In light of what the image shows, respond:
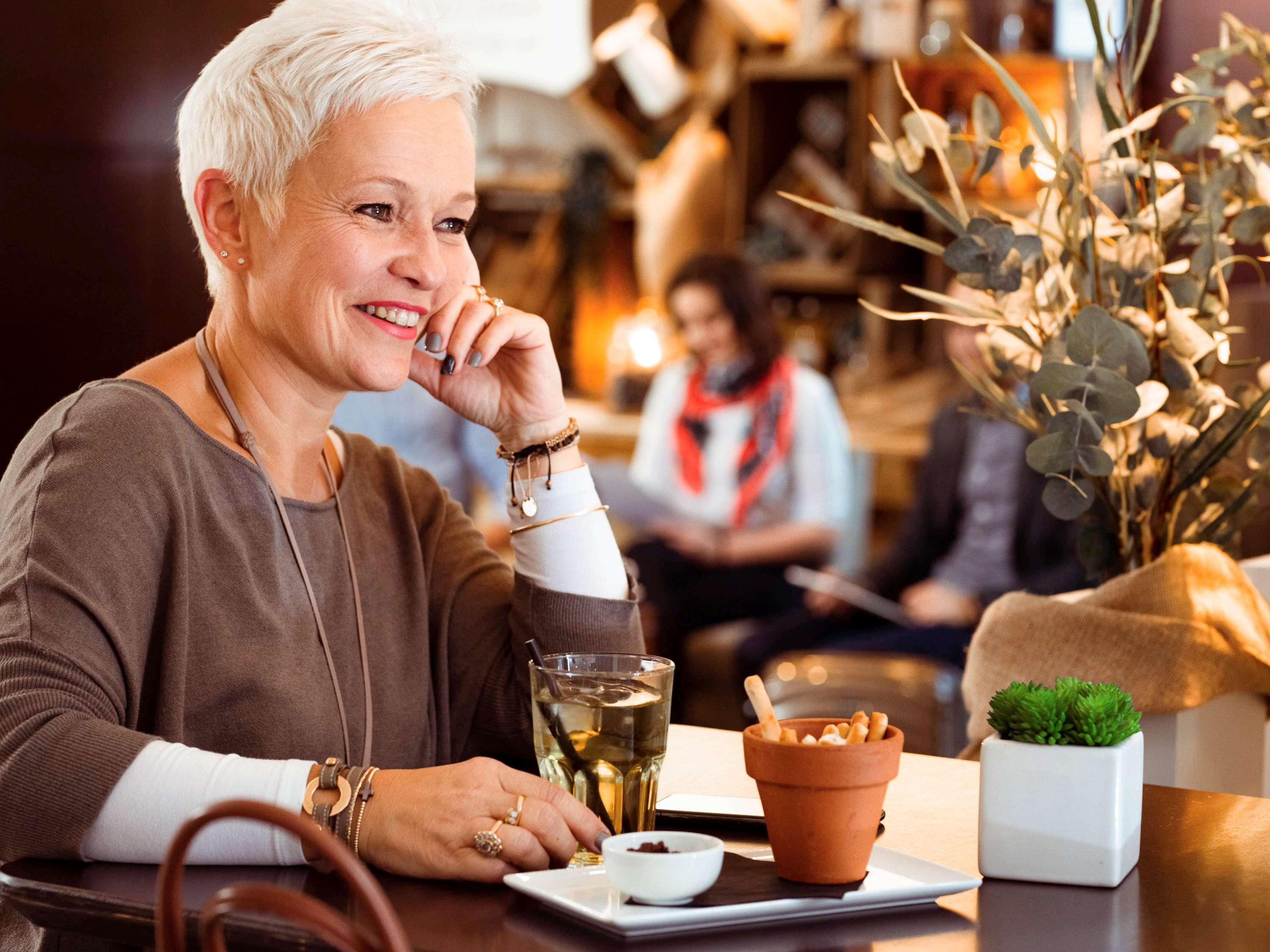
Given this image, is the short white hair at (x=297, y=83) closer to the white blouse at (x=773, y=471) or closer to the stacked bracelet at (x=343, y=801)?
the stacked bracelet at (x=343, y=801)

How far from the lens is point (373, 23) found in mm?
1284

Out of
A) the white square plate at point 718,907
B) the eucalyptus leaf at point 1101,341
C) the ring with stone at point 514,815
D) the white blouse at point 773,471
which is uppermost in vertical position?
the eucalyptus leaf at point 1101,341

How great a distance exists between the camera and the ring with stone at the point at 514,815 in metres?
0.98

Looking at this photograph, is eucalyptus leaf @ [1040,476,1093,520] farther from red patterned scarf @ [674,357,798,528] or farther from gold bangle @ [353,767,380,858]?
red patterned scarf @ [674,357,798,528]

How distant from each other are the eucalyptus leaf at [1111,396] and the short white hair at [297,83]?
592 millimetres

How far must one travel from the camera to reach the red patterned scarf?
4.17 meters

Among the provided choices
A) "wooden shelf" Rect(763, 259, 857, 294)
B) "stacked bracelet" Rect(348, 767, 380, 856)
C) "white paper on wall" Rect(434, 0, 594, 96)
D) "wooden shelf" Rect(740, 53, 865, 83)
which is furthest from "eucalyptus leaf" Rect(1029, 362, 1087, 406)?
"wooden shelf" Rect(740, 53, 865, 83)

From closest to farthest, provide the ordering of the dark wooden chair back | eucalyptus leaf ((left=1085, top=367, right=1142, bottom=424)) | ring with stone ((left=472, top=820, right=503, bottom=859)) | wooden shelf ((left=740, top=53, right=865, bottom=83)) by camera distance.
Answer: the dark wooden chair back < ring with stone ((left=472, top=820, right=503, bottom=859)) < eucalyptus leaf ((left=1085, top=367, right=1142, bottom=424)) < wooden shelf ((left=740, top=53, right=865, bottom=83))

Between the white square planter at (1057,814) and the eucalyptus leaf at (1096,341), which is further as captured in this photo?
the eucalyptus leaf at (1096,341)

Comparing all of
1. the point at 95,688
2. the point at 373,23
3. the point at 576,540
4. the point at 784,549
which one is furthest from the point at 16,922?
the point at 784,549

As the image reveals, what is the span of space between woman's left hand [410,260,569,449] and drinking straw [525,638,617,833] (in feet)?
1.30

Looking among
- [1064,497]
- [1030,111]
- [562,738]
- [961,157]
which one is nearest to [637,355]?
[961,157]

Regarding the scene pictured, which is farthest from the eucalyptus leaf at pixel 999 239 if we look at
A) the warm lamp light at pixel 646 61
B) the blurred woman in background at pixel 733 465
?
the warm lamp light at pixel 646 61

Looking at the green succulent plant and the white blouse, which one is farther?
the white blouse
